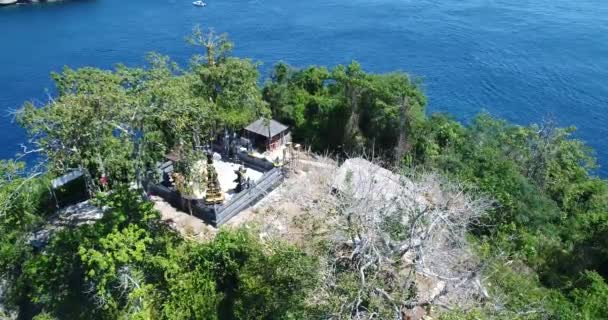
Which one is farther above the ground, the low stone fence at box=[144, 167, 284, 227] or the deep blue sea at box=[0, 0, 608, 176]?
the low stone fence at box=[144, 167, 284, 227]

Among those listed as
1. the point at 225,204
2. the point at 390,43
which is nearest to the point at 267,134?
the point at 225,204

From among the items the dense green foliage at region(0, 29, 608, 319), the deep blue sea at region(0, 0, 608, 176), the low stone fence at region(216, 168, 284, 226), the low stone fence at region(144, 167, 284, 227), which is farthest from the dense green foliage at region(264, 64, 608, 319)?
the deep blue sea at region(0, 0, 608, 176)

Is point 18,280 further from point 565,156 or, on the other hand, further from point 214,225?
point 565,156

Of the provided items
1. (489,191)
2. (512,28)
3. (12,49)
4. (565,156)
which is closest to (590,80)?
(512,28)

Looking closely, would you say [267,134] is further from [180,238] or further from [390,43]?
[390,43]

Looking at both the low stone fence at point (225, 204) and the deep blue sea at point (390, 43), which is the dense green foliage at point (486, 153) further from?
the deep blue sea at point (390, 43)

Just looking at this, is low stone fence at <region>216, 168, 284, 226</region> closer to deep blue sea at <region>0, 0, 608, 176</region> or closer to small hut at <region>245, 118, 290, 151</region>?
small hut at <region>245, 118, 290, 151</region>
